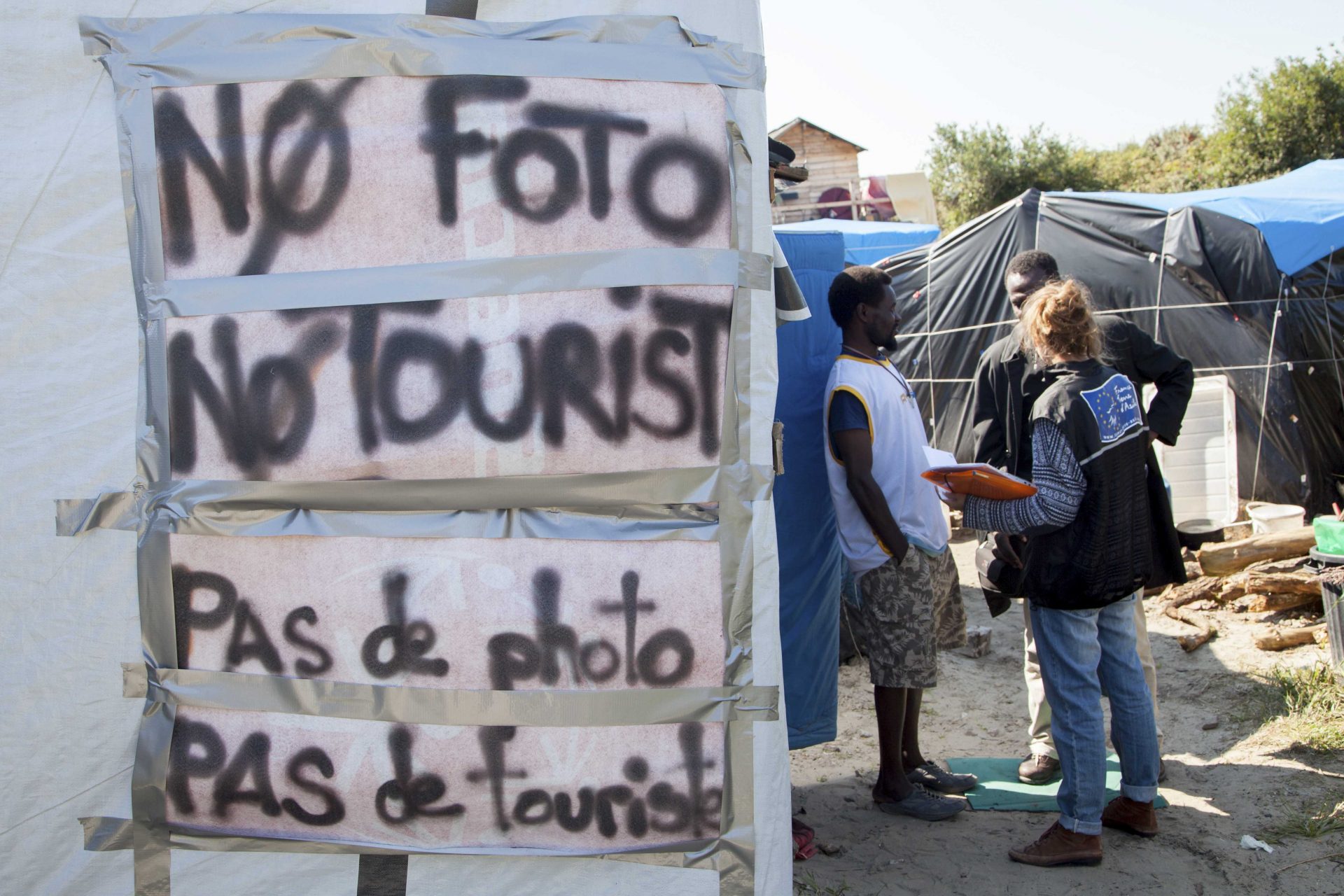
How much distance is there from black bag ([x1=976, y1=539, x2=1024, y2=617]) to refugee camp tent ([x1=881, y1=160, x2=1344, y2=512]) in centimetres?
575

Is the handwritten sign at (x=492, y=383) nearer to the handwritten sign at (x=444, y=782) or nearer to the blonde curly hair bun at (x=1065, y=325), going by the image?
the handwritten sign at (x=444, y=782)

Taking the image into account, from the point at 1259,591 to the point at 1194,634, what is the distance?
61cm

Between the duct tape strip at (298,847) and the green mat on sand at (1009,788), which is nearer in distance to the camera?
the duct tape strip at (298,847)

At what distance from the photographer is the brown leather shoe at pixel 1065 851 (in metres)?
3.21

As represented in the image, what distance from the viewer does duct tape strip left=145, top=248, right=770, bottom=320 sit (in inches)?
94.9

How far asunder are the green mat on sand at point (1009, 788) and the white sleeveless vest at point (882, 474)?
1.06 meters

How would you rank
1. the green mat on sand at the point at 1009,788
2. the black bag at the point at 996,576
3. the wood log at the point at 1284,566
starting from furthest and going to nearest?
1. the wood log at the point at 1284,566
2. the green mat on sand at the point at 1009,788
3. the black bag at the point at 996,576

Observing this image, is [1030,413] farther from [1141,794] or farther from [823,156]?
[823,156]

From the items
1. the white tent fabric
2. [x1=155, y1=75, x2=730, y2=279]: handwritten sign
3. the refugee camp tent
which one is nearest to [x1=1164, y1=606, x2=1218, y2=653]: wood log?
the refugee camp tent

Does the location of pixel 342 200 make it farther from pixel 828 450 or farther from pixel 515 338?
pixel 828 450

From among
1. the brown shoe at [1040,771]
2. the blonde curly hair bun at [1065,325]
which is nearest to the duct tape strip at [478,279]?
the blonde curly hair bun at [1065,325]

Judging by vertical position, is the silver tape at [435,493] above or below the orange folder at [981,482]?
above

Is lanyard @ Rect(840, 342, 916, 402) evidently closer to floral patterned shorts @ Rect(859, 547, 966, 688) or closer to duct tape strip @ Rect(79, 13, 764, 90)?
floral patterned shorts @ Rect(859, 547, 966, 688)

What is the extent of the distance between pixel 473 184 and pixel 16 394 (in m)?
1.37
